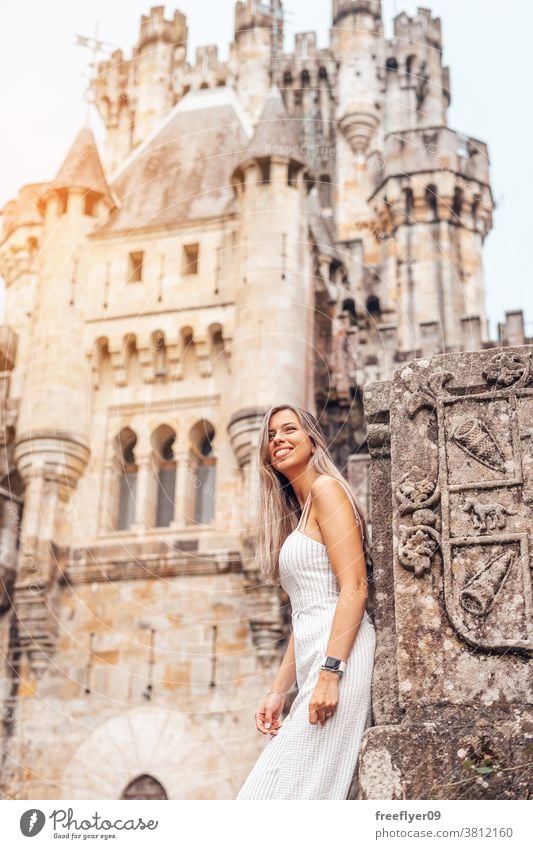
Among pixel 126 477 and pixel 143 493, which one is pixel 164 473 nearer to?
pixel 126 477

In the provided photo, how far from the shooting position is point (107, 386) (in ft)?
67.2

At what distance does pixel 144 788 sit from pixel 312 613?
Answer: 13.3 m

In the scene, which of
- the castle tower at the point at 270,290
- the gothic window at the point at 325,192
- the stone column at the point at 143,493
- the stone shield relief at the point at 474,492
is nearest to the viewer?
the stone shield relief at the point at 474,492

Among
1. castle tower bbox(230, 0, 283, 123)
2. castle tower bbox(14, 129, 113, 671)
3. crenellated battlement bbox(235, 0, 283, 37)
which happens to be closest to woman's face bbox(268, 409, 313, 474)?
castle tower bbox(14, 129, 113, 671)

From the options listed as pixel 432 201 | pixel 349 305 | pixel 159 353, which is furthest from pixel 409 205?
pixel 159 353

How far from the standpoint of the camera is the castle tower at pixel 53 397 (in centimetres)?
1819

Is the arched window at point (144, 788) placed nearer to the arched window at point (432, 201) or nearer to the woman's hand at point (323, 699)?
the woman's hand at point (323, 699)

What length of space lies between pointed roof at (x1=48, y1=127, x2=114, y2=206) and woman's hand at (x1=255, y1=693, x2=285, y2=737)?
59.2 feet

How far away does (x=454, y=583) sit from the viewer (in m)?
4.36

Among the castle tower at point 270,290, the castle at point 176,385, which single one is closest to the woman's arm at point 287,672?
the castle at point 176,385

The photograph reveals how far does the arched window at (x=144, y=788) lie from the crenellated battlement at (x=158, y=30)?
19.8m

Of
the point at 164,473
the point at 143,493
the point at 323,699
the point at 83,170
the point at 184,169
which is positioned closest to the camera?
the point at 323,699
